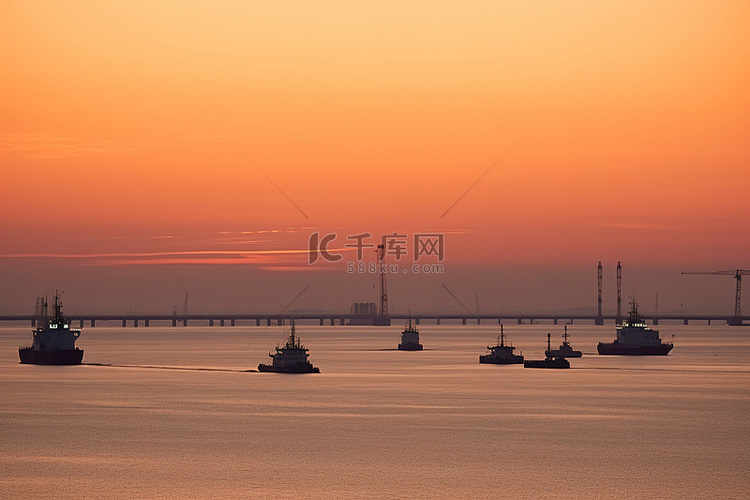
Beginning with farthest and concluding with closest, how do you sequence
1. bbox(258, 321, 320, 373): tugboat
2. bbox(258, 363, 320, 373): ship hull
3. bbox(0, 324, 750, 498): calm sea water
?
bbox(258, 321, 320, 373): tugboat
bbox(258, 363, 320, 373): ship hull
bbox(0, 324, 750, 498): calm sea water

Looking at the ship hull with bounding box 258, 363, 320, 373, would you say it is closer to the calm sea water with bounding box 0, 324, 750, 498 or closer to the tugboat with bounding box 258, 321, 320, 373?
the tugboat with bounding box 258, 321, 320, 373

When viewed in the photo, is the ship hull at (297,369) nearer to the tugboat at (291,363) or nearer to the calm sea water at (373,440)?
the tugboat at (291,363)

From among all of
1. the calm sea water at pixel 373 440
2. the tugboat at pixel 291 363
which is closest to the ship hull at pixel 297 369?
the tugboat at pixel 291 363

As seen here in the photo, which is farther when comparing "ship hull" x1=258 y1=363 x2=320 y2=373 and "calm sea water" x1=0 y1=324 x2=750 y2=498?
"ship hull" x1=258 y1=363 x2=320 y2=373

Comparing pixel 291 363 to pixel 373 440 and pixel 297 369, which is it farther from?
pixel 373 440

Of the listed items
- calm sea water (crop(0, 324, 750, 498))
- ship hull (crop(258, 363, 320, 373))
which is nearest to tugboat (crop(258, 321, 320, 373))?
ship hull (crop(258, 363, 320, 373))

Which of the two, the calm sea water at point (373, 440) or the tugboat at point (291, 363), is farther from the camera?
the tugboat at point (291, 363)

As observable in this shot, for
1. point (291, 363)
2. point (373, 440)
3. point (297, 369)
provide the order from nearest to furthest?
point (373, 440)
point (297, 369)
point (291, 363)

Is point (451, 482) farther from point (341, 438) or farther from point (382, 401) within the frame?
point (382, 401)

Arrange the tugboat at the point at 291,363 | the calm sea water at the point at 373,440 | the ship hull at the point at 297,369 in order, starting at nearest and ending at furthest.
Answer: the calm sea water at the point at 373,440 < the ship hull at the point at 297,369 < the tugboat at the point at 291,363

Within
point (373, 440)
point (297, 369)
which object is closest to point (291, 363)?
point (297, 369)
